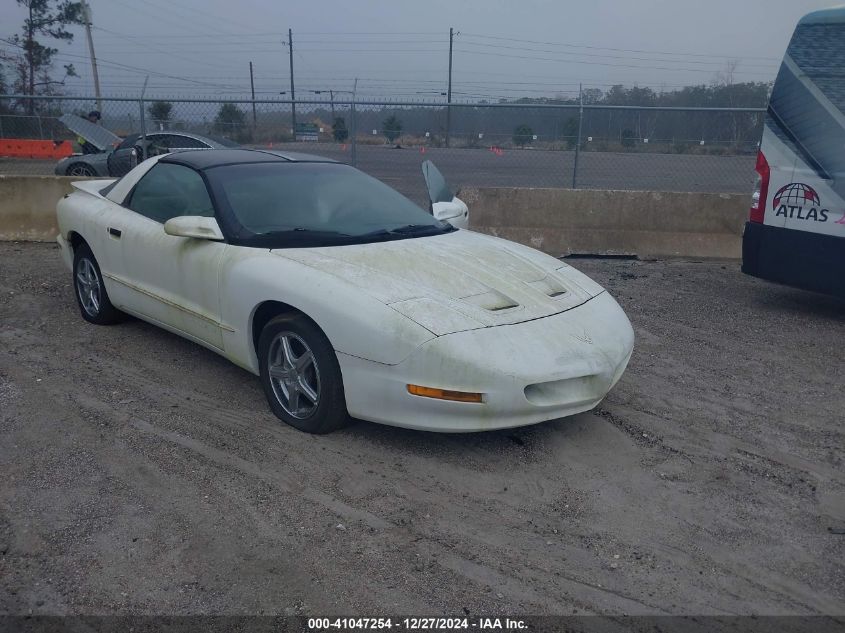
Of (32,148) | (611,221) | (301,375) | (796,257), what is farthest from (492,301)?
(32,148)

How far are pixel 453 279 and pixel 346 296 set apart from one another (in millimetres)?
→ 637

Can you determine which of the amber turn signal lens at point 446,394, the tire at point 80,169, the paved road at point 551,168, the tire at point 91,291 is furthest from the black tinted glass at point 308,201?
the tire at point 80,169

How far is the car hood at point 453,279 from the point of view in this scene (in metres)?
3.62

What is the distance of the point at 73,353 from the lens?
516 centimetres

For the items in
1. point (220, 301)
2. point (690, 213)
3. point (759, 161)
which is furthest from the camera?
point (690, 213)

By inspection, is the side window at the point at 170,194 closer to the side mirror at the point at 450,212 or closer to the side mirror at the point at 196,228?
the side mirror at the point at 196,228

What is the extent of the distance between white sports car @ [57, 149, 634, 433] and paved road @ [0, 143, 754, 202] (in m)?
6.58

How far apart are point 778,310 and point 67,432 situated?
588 cm

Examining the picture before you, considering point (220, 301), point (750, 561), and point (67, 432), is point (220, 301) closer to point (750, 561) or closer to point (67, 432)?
point (67, 432)

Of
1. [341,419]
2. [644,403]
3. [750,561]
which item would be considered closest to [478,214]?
[644,403]

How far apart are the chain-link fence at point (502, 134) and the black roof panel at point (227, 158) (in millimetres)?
4917

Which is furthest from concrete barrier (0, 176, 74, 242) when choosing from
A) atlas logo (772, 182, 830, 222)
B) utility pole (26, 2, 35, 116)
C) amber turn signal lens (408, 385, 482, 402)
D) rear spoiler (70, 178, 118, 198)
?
utility pole (26, 2, 35, 116)

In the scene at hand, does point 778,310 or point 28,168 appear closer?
point 778,310

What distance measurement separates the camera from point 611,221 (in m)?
9.09
